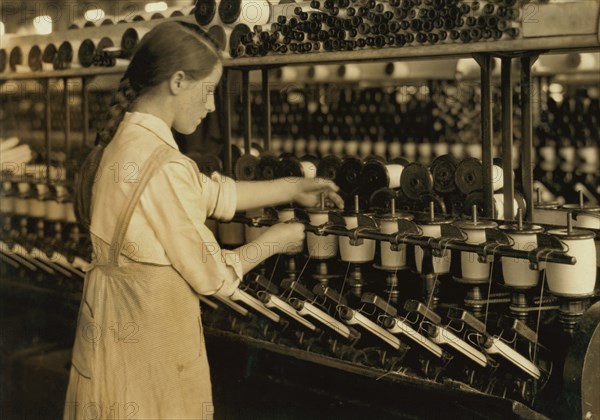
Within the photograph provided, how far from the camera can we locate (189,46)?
6.33 feet

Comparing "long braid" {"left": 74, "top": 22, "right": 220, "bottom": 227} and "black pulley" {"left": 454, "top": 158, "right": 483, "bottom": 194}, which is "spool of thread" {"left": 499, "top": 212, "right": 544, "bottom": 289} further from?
"long braid" {"left": 74, "top": 22, "right": 220, "bottom": 227}

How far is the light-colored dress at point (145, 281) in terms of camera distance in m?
1.90

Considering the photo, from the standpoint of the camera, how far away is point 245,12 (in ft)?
10.3

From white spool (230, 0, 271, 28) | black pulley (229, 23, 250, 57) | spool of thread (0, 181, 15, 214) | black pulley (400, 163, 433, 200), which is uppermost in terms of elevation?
white spool (230, 0, 271, 28)

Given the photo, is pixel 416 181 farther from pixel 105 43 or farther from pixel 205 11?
pixel 105 43

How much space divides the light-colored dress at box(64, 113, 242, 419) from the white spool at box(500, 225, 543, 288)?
2.58 feet


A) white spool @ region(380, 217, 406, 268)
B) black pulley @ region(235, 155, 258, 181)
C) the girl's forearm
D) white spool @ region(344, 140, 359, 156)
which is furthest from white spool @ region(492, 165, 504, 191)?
white spool @ region(344, 140, 359, 156)

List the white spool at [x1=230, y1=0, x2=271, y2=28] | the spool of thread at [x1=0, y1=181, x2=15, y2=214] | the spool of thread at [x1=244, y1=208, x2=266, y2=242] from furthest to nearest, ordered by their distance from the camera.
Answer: the spool of thread at [x1=0, y1=181, x2=15, y2=214], the white spool at [x1=230, y1=0, x2=271, y2=28], the spool of thread at [x1=244, y1=208, x2=266, y2=242]

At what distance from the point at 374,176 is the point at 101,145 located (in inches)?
45.0

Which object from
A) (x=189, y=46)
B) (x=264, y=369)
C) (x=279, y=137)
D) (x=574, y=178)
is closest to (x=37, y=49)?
(x=279, y=137)

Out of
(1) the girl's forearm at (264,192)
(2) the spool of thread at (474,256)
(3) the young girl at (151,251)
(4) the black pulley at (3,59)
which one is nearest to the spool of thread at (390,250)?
(2) the spool of thread at (474,256)

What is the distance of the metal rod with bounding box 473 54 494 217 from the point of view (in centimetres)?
242

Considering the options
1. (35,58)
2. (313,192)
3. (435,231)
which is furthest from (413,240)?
(35,58)

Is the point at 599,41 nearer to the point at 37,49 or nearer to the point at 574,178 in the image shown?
the point at 574,178
